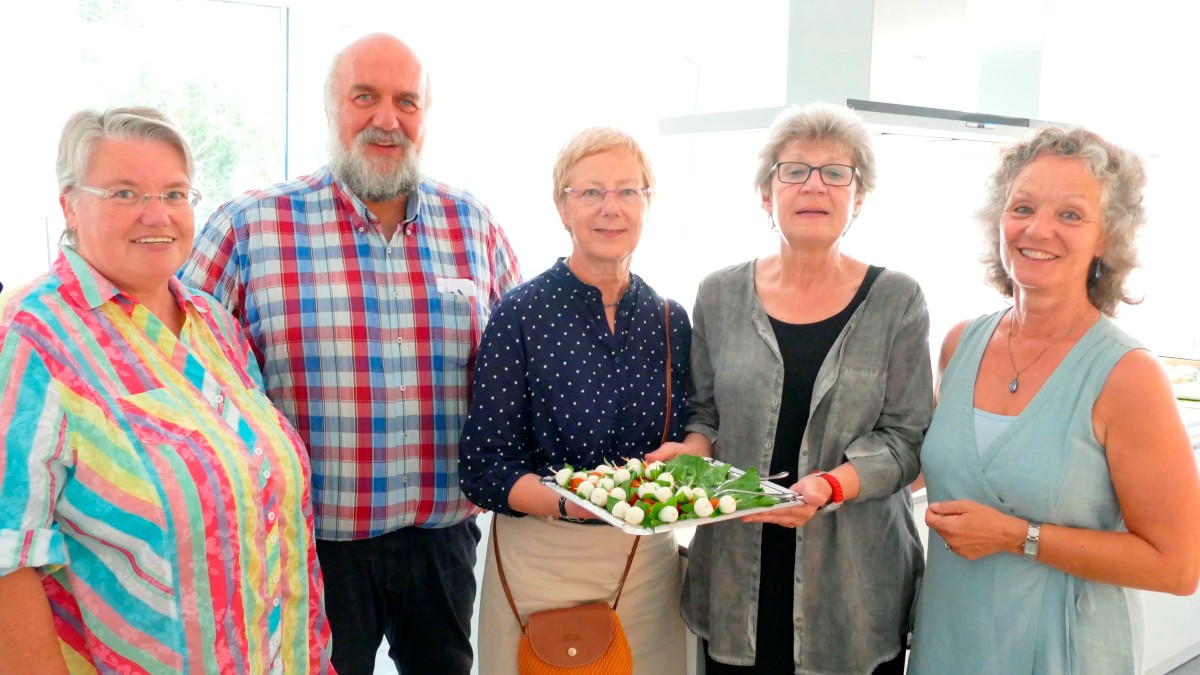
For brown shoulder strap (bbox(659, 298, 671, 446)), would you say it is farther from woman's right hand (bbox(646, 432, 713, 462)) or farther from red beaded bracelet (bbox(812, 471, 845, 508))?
red beaded bracelet (bbox(812, 471, 845, 508))

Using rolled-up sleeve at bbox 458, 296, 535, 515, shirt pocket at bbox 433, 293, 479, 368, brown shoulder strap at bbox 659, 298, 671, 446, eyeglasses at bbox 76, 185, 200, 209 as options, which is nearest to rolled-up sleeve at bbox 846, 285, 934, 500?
brown shoulder strap at bbox 659, 298, 671, 446

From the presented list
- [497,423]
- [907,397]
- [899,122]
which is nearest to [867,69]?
[899,122]

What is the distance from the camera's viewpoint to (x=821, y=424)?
5.38 ft

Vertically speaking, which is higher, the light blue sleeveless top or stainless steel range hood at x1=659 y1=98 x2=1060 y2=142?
stainless steel range hood at x1=659 y1=98 x2=1060 y2=142

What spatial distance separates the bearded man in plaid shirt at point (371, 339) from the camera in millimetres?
1774

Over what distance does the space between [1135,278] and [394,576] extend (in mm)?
1559

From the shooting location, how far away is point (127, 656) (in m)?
1.27

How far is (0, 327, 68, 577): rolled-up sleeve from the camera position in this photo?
1149mm

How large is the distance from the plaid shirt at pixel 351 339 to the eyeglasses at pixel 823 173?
0.72 meters

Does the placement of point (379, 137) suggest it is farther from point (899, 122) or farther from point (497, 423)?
point (899, 122)

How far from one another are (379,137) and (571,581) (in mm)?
996

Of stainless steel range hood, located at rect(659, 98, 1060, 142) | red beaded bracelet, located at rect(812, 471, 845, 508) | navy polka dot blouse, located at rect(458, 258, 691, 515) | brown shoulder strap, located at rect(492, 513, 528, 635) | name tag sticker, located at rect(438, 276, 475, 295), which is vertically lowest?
brown shoulder strap, located at rect(492, 513, 528, 635)

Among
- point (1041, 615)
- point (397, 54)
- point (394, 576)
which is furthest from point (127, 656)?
point (1041, 615)

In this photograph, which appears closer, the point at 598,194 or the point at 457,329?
the point at 598,194
